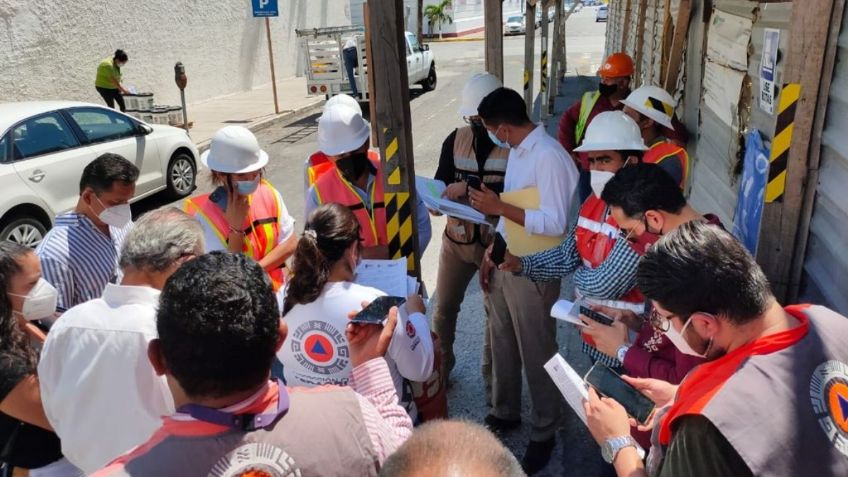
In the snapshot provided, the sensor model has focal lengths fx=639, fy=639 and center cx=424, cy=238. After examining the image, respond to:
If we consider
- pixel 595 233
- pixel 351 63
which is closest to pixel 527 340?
pixel 595 233

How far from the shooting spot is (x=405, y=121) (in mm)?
3172

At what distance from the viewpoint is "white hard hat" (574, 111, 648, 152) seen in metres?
3.02

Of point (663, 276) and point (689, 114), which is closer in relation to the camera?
point (663, 276)

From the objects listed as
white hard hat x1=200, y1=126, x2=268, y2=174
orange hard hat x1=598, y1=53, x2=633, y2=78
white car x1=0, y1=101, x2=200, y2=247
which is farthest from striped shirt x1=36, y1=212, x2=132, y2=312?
white car x1=0, y1=101, x2=200, y2=247

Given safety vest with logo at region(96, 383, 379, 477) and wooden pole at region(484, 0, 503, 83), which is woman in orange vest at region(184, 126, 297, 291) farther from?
wooden pole at region(484, 0, 503, 83)

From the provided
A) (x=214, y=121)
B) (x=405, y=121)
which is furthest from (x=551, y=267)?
(x=214, y=121)

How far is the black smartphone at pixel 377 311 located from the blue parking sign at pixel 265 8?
12.2 meters

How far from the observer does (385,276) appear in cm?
266

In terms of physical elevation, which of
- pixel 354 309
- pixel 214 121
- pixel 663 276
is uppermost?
pixel 663 276

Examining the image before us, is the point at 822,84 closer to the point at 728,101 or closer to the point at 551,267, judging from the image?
the point at 551,267

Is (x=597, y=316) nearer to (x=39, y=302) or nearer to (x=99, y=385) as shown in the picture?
(x=99, y=385)

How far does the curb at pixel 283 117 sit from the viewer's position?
1462 cm

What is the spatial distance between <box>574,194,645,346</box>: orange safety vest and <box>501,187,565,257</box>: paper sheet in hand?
0.30 meters

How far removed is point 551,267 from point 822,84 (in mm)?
1333
